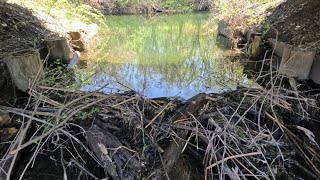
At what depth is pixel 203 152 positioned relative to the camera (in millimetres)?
2943

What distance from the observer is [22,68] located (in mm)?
3861

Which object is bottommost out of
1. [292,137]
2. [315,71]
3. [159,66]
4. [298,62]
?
[159,66]

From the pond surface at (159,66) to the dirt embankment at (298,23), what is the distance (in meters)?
1.25

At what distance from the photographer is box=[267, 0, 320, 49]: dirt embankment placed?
544 cm

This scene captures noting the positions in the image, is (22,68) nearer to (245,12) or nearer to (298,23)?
(298,23)

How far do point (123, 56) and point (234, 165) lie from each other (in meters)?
4.79

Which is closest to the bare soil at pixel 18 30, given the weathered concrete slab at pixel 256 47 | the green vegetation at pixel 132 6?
the weathered concrete slab at pixel 256 47

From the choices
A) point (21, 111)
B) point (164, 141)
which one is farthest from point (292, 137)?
point (21, 111)

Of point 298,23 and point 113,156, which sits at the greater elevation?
point 298,23

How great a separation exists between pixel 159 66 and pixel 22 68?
9.98 ft

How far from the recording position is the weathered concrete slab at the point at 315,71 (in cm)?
431

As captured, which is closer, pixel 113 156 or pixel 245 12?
pixel 113 156

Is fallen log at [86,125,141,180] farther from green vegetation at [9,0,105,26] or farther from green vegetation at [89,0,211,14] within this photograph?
green vegetation at [89,0,211,14]

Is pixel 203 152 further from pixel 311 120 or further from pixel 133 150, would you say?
pixel 311 120
